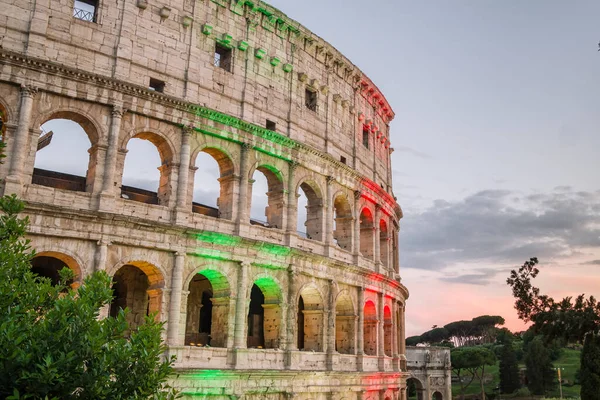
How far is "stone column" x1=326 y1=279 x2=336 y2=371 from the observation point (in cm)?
2289

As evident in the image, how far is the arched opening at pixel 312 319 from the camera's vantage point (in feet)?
75.8

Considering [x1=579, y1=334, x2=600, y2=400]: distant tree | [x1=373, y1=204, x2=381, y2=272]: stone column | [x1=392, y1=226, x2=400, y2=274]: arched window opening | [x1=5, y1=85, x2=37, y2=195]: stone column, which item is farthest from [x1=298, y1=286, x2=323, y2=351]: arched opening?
[x1=579, y1=334, x2=600, y2=400]: distant tree

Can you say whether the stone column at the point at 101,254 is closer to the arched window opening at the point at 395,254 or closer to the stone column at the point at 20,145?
the stone column at the point at 20,145

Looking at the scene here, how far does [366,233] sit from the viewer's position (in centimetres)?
2822

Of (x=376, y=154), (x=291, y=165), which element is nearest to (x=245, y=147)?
(x=291, y=165)

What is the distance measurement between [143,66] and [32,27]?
350 cm

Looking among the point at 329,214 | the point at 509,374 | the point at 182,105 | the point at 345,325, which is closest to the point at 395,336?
the point at 345,325

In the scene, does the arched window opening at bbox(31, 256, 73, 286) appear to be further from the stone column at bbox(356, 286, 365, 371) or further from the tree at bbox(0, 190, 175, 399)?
the stone column at bbox(356, 286, 365, 371)

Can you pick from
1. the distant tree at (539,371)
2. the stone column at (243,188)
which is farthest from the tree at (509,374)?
the stone column at (243,188)

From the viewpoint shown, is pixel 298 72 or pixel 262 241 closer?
pixel 262 241

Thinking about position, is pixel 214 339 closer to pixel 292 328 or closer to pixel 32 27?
pixel 292 328

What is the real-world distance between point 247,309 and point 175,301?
9.63ft


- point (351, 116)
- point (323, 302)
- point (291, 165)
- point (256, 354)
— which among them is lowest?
point (256, 354)

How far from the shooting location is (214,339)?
19.9 metres
